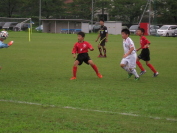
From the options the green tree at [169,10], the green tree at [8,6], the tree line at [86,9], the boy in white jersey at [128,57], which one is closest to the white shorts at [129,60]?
the boy in white jersey at [128,57]

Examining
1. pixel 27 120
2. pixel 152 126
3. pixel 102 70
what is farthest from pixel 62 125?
pixel 102 70

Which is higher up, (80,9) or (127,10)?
(80,9)

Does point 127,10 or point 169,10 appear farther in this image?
point 127,10

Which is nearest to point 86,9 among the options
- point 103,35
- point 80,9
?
point 80,9

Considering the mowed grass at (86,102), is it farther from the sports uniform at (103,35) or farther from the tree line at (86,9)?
the tree line at (86,9)

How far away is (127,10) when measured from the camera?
74.6m

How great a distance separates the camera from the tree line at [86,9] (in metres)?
70.2

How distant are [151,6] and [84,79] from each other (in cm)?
4534

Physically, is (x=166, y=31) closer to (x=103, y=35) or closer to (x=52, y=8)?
(x=52, y=8)

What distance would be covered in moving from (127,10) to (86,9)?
26.3 ft

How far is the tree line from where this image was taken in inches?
2763

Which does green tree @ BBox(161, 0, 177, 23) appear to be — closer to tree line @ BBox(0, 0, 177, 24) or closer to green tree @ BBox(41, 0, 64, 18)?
tree line @ BBox(0, 0, 177, 24)

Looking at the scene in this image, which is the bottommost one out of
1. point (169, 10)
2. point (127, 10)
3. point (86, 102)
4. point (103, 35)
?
point (86, 102)

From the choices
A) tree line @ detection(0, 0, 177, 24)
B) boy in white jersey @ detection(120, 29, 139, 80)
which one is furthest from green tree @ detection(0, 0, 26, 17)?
boy in white jersey @ detection(120, 29, 139, 80)
